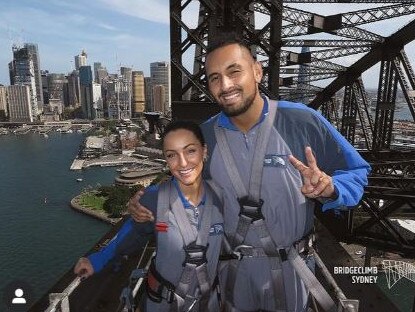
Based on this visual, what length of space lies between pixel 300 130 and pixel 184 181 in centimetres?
102

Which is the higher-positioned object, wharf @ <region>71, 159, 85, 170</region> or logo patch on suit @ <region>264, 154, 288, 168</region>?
logo patch on suit @ <region>264, 154, 288, 168</region>

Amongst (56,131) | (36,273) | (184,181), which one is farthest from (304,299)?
(56,131)

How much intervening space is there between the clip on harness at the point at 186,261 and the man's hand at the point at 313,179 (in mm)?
788

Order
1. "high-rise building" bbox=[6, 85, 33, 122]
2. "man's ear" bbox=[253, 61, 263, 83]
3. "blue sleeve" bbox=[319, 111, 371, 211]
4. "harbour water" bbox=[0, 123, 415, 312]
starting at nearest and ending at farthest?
"blue sleeve" bbox=[319, 111, 371, 211] → "man's ear" bbox=[253, 61, 263, 83] → "harbour water" bbox=[0, 123, 415, 312] → "high-rise building" bbox=[6, 85, 33, 122]

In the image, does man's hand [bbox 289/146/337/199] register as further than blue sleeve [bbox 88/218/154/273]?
No

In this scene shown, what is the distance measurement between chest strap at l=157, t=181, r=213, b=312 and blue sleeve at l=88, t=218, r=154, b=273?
1.11 ft

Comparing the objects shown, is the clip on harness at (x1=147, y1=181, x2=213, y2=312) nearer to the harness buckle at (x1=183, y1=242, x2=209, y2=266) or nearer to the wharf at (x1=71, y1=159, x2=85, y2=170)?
the harness buckle at (x1=183, y1=242, x2=209, y2=266)

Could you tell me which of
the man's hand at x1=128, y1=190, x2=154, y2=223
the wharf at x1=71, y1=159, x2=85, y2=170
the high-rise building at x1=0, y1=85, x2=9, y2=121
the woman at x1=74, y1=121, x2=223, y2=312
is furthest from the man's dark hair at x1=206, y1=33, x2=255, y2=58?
the high-rise building at x1=0, y1=85, x2=9, y2=121

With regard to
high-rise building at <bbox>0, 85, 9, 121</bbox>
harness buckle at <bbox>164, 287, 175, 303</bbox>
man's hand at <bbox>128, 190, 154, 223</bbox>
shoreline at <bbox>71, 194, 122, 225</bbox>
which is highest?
man's hand at <bbox>128, 190, 154, 223</bbox>

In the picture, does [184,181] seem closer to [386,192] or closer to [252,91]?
[252,91]

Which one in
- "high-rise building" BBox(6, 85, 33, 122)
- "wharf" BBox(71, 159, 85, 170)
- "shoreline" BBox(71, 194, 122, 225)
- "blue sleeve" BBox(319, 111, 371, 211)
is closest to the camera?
"blue sleeve" BBox(319, 111, 371, 211)

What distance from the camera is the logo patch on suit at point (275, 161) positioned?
2.74 m

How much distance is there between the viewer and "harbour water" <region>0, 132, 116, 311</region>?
50.8 metres

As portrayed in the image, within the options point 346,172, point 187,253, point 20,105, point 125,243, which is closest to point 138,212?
point 125,243
